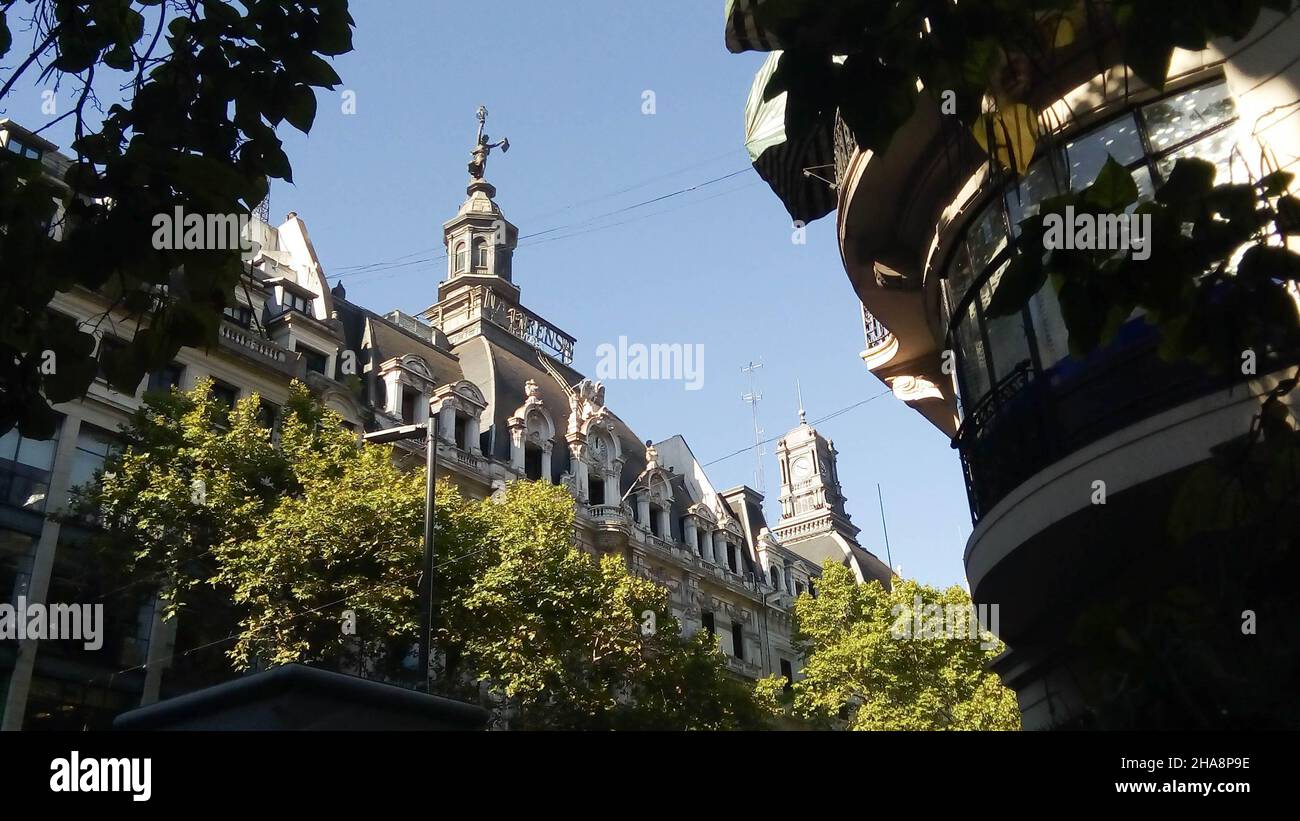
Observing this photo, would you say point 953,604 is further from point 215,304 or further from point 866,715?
point 215,304

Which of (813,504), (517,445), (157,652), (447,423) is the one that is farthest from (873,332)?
(813,504)

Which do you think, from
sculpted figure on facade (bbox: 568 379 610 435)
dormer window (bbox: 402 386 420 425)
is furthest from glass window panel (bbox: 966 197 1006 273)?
sculpted figure on facade (bbox: 568 379 610 435)

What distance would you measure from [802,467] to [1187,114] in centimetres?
6891

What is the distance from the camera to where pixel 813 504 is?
250 ft

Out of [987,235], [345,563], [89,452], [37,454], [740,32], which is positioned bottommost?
[345,563]

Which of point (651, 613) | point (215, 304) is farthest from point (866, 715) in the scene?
point (215, 304)

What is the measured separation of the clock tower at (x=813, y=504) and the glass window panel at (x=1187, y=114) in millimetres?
56182

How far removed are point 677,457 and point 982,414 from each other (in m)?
43.2

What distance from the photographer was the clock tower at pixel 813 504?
223 feet

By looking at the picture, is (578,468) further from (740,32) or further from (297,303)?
(740,32)

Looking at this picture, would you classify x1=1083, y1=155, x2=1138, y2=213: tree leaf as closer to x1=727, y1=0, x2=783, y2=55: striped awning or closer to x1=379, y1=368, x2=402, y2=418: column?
x1=727, y1=0, x2=783, y2=55: striped awning

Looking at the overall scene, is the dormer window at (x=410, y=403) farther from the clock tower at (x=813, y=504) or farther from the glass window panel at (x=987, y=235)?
the clock tower at (x=813, y=504)
